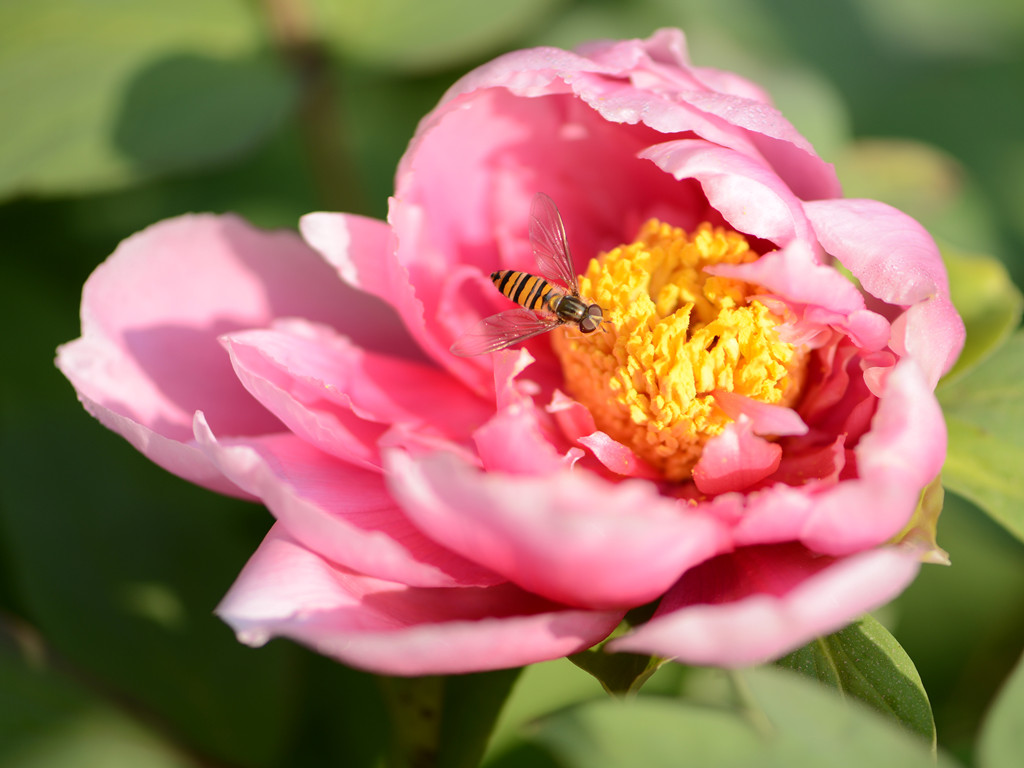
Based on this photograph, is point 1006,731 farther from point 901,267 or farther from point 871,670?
point 901,267

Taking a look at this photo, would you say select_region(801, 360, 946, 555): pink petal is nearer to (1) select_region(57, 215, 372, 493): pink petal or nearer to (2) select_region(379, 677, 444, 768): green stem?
(2) select_region(379, 677, 444, 768): green stem

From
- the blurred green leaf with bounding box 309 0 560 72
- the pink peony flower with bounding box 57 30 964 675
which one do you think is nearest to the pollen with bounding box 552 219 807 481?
the pink peony flower with bounding box 57 30 964 675

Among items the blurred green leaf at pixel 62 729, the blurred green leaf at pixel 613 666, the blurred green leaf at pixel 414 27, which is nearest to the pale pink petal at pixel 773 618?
the blurred green leaf at pixel 613 666

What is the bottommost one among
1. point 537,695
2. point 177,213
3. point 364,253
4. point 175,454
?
point 537,695

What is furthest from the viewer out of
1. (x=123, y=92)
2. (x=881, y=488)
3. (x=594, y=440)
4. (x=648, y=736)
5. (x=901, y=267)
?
(x=123, y=92)

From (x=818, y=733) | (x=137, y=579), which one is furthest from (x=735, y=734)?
(x=137, y=579)

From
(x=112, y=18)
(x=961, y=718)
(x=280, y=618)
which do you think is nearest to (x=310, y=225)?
(x=280, y=618)

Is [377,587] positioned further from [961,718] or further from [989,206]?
[989,206]
